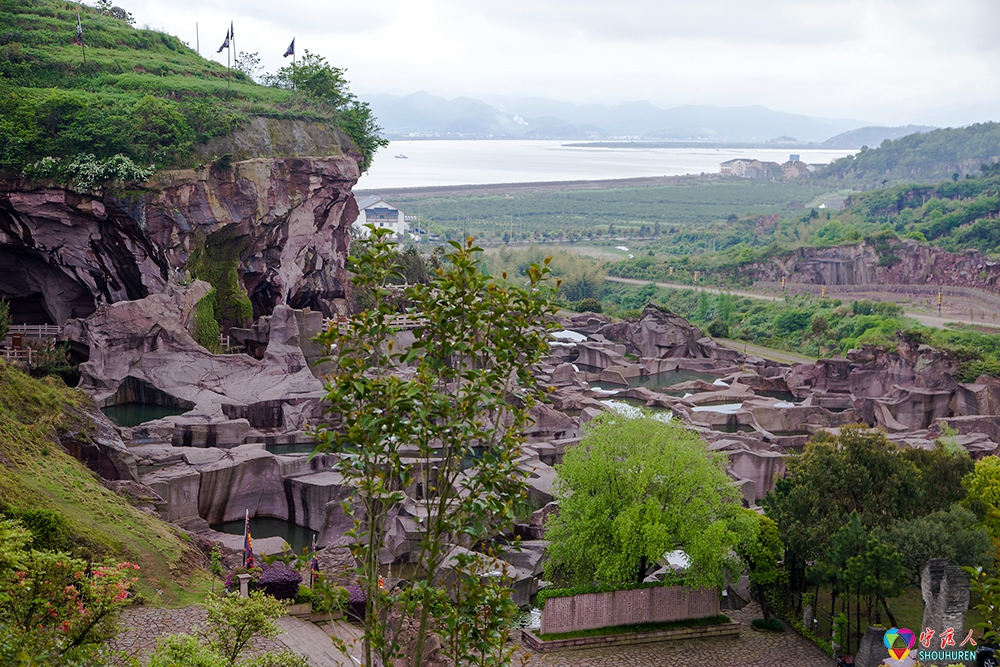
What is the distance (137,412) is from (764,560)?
2829 centimetres

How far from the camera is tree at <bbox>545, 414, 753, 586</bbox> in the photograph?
2306cm

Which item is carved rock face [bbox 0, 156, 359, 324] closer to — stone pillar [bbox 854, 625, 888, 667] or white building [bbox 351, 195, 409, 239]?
stone pillar [bbox 854, 625, 888, 667]

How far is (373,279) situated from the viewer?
1053 centimetres

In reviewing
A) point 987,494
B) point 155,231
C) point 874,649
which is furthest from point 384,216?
point 874,649

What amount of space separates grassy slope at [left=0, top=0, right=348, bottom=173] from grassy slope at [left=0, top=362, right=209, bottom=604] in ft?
77.7

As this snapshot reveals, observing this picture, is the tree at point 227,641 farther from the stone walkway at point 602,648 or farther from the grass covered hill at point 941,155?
the grass covered hill at point 941,155

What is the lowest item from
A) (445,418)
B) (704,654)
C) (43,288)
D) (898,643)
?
(704,654)

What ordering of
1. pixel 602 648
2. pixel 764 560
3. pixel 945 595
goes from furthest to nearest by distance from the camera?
1. pixel 764 560
2. pixel 602 648
3. pixel 945 595

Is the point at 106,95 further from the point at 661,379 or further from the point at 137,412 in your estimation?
the point at 661,379

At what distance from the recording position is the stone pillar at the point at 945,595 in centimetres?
1991

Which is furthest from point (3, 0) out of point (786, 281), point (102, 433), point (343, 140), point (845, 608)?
point (786, 281)

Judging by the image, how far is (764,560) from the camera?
2428 cm

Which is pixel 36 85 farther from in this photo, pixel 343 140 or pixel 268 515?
pixel 268 515

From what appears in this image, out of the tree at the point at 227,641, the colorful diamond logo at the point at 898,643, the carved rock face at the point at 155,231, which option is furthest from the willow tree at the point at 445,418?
the carved rock face at the point at 155,231
